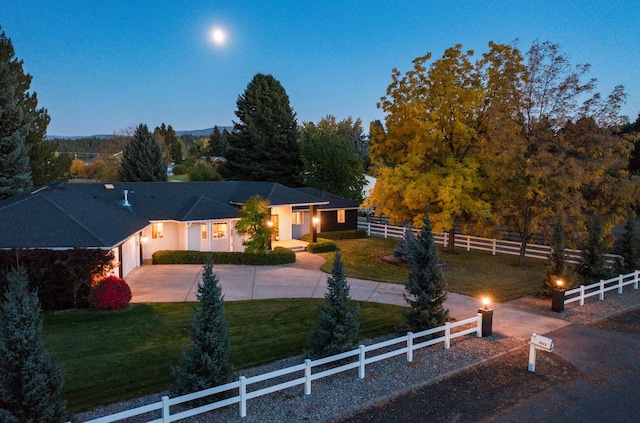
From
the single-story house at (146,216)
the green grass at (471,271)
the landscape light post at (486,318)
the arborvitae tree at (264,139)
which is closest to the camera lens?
the landscape light post at (486,318)

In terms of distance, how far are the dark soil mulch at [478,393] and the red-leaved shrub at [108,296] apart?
31.1ft

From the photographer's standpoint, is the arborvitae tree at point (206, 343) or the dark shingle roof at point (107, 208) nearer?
the arborvitae tree at point (206, 343)

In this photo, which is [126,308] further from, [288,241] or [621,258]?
[621,258]

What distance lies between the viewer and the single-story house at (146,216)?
15609mm

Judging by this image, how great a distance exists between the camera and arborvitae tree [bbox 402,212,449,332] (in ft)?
34.6

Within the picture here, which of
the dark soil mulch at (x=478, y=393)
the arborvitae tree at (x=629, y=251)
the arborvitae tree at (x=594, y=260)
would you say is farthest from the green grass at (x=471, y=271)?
the dark soil mulch at (x=478, y=393)

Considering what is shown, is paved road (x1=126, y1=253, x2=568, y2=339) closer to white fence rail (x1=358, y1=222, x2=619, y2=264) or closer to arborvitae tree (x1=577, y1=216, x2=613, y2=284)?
arborvitae tree (x1=577, y1=216, x2=613, y2=284)

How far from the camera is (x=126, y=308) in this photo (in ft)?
45.1

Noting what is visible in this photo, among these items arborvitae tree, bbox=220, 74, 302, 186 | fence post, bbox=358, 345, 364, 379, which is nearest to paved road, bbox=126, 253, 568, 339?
fence post, bbox=358, 345, 364, 379

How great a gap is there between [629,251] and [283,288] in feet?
46.8

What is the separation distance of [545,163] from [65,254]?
19178mm

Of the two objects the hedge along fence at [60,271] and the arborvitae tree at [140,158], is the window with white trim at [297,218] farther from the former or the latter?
the arborvitae tree at [140,158]

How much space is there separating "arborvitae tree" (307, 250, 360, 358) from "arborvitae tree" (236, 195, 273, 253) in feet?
39.8

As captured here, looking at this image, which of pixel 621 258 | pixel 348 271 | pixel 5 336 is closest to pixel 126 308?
pixel 5 336
